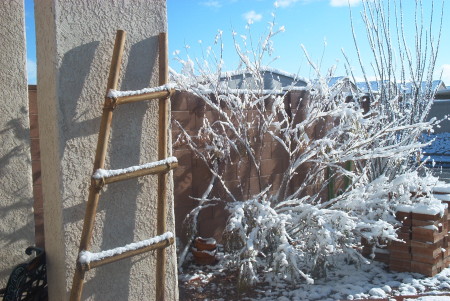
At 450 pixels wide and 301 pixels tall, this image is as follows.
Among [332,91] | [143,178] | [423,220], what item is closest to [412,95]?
[332,91]

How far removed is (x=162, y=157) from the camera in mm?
2561

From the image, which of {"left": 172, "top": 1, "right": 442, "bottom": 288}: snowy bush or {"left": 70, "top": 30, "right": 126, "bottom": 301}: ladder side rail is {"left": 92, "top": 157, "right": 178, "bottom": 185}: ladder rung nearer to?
{"left": 70, "top": 30, "right": 126, "bottom": 301}: ladder side rail

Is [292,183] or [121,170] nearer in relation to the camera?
[121,170]

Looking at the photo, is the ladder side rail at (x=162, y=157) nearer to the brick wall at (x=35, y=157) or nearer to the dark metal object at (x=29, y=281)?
the dark metal object at (x=29, y=281)

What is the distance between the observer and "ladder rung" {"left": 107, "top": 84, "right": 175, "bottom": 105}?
7.70 feet

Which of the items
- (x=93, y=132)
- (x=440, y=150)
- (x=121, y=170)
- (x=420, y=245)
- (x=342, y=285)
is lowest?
(x=342, y=285)

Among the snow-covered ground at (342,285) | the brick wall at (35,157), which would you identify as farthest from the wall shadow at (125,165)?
the brick wall at (35,157)

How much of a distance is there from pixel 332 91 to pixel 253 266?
7.88 ft

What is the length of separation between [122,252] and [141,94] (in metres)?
0.84

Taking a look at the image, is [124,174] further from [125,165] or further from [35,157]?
[35,157]

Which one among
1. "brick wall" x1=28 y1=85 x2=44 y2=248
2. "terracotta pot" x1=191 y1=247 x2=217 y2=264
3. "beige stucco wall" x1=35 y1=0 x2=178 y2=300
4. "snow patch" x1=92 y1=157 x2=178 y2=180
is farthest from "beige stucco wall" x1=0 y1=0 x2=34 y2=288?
"terracotta pot" x1=191 y1=247 x2=217 y2=264

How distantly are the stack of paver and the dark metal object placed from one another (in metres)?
3.31

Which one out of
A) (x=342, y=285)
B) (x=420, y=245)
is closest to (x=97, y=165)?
(x=342, y=285)

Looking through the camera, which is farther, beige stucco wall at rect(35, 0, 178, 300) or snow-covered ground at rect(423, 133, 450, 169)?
snow-covered ground at rect(423, 133, 450, 169)
